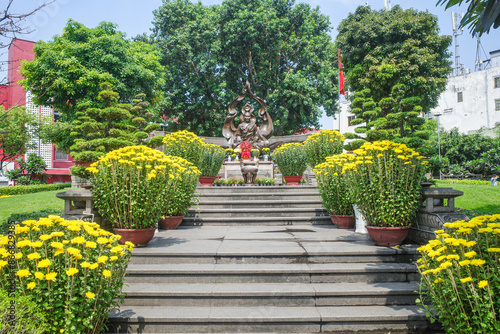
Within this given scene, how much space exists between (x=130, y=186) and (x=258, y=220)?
306 cm

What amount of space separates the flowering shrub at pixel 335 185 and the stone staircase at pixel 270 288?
0.97 metres

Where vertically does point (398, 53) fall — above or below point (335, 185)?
above

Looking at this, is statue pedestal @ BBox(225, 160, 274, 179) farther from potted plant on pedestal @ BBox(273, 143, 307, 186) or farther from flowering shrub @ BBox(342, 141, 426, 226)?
flowering shrub @ BBox(342, 141, 426, 226)

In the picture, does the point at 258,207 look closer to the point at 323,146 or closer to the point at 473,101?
the point at 323,146

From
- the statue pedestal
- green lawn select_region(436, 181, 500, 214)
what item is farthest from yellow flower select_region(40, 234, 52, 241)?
the statue pedestal

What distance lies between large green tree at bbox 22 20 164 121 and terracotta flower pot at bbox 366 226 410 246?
1731 centimetres

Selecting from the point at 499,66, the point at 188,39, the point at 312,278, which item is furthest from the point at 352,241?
the point at 499,66

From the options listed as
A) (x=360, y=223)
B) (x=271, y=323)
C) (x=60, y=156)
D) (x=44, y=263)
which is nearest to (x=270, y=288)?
(x=271, y=323)

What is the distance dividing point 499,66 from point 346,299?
34590 mm

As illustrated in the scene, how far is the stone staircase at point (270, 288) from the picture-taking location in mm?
3062

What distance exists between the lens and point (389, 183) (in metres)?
4.13

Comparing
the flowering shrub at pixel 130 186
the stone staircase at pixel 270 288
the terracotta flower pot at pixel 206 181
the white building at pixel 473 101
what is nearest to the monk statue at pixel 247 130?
the terracotta flower pot at pixel 206 181

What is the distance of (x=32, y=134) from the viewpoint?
78.6 ft

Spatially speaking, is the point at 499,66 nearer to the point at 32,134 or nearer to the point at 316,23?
the point at 316,23
